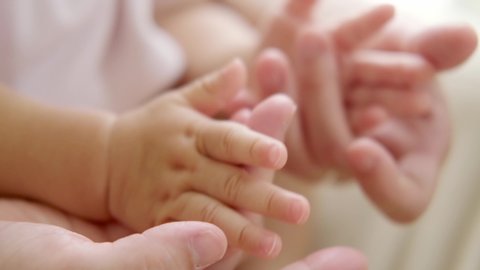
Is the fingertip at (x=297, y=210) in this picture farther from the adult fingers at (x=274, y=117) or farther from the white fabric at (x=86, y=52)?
the white fabric at (x=86, y=52)

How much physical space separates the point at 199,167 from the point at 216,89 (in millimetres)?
65

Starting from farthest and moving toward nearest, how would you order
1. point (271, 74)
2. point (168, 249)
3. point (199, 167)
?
point (271, 74)
point (199, 167)
point (168, 249)

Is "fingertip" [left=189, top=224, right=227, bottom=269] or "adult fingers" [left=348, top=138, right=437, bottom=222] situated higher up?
"adult fingers" [left=348, top=138, right=437, bottom=222]

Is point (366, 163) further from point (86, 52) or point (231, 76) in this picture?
point (86, 52)

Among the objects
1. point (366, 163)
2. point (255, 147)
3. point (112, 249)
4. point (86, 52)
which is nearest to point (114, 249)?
point (112, 249)

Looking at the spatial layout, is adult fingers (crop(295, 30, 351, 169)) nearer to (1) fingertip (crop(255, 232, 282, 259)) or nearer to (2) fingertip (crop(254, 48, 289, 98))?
(2) fingertip (crop(254, 48, 289, 98))

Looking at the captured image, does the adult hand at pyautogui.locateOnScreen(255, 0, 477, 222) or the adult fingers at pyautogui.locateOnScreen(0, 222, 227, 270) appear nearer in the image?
the adult fingers at pyautogui.locateOnScreen(0, 222, 227, 270)

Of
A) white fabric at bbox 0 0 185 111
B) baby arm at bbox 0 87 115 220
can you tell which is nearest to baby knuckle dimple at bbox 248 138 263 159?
baby arm at bbox 0 87 115 220

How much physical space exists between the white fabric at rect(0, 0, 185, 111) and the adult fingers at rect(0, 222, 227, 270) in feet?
0.82

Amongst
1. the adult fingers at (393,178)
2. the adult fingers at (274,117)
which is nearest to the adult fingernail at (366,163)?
the adult fingers at (393,178)

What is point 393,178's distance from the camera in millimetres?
441

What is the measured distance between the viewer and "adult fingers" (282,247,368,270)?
1.17 ft

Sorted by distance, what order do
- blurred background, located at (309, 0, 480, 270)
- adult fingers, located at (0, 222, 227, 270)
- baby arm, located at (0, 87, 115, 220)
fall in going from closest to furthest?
adult fingers, located at (0, 222, 227, 270) → baby arm, located at (0, 87, 115, 220) → blurred background, located at (309, 0, 480, 270)

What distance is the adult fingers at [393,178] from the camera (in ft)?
1.44
